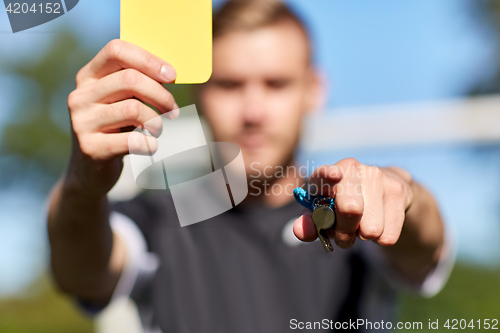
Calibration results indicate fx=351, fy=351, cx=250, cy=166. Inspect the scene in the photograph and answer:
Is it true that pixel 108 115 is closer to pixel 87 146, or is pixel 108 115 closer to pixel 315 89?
pixel 87 146

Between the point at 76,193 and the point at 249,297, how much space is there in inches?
18.7

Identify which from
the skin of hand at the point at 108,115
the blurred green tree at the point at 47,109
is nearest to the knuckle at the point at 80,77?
the skin of hand at the point at 108,115

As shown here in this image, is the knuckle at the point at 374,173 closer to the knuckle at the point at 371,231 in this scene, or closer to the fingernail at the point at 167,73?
the knuckle at the point at 371,231

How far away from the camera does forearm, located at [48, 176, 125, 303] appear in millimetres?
518

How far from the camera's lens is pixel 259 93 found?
957 mm

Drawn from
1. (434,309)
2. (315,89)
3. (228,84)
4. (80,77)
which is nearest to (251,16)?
(228,84)

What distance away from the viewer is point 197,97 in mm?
975

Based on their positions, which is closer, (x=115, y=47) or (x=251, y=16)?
(x=115, y=47)

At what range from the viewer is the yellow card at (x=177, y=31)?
A: 0.36 meters

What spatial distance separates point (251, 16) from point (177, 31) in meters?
0.66

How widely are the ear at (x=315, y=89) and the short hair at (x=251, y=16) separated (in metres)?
0.12

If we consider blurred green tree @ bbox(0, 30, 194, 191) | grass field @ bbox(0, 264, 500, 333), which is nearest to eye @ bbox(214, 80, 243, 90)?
grass field @ bbox(0, 264, 500, 333)

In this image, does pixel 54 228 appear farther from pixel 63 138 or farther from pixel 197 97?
pixel 63 138

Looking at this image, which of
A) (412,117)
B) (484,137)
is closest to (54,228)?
(412,117)
